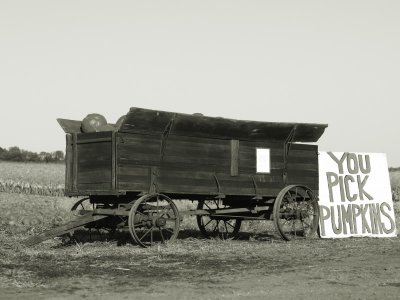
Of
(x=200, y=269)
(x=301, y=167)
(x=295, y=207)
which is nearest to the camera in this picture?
(x=200, y=269)

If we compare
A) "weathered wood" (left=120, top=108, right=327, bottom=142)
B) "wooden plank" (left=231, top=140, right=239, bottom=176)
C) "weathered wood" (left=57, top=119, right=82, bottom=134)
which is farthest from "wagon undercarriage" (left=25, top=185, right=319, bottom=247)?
"weathered wood" (left=57, top=119, right=82, bottom=134)

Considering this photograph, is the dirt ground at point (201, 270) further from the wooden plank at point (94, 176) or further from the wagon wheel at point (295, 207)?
the wooden plank at point (94, 176)

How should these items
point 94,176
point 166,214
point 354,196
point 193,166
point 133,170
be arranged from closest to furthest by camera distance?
point 133,170 → point 94,176 → point 166,214 → point 193,166 → point 354,196

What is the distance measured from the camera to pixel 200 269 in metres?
9.19

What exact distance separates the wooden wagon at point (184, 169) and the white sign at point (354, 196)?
1.83ft

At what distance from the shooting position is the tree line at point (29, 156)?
6184cm

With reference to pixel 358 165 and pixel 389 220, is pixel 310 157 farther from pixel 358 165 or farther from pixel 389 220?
pixel 389 220

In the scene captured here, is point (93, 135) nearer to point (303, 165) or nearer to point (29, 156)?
point (303, 165)

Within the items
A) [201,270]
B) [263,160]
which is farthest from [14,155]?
[201,270]

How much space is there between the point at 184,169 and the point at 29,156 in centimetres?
5333

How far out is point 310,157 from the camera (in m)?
14.8

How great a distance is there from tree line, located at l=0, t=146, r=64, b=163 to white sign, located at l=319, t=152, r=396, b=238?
157 ft

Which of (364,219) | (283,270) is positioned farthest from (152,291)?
(364,219)

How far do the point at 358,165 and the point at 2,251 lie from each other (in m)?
8.64
